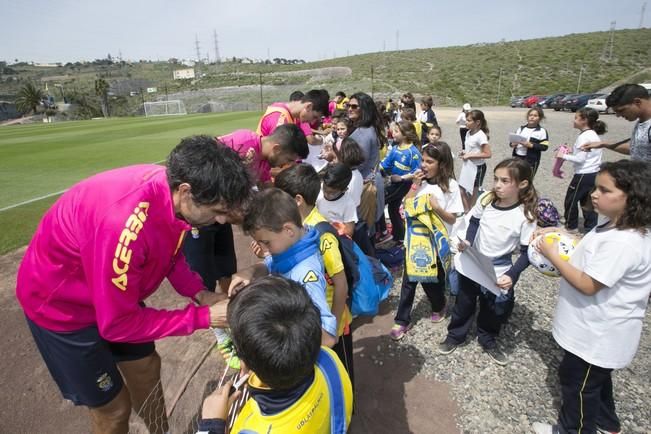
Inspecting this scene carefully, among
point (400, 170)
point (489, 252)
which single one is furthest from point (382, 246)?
point (489, 252)

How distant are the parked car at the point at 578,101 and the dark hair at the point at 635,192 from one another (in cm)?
3207

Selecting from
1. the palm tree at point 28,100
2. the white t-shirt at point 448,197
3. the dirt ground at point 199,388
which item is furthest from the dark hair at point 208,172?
the palm tree at point 28,100

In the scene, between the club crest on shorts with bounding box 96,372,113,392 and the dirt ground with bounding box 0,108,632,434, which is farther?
the dirt ground with bounding box 0,108,632,434

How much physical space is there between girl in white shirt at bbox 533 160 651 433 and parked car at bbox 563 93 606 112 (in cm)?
3211

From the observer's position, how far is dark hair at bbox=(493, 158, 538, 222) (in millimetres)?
2889

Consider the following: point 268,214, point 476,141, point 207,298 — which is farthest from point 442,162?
point 476,141

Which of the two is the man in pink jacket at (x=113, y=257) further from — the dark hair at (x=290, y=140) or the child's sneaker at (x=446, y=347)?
the child's sneaker at (x=446, y=347)

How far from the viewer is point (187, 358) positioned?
340 cm

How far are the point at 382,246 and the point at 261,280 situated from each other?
173 inches

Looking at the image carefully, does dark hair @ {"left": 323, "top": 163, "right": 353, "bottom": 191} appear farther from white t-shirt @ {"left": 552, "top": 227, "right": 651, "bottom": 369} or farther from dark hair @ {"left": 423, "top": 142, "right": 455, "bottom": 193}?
white t-shirt @ {"left": 552, "top": 227, "right": 651, "bottom": 369}

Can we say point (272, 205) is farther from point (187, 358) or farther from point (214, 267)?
point (187, 358)

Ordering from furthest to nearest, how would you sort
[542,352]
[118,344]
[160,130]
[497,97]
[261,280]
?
[497,97], [160,130], [542,352], [118,344], [261,280]

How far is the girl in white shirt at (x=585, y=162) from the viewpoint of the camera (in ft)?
18.1

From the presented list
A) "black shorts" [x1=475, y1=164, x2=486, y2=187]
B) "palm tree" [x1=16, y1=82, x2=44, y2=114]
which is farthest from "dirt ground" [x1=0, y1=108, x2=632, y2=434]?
"palm tree" [x1=16, y1=82, x2=44, y2=114]
